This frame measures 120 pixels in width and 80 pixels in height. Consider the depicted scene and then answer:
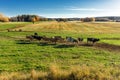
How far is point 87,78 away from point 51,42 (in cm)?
2845

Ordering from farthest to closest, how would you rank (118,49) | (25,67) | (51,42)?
1. (51,42)
2. (118,49)
3. (25,67)

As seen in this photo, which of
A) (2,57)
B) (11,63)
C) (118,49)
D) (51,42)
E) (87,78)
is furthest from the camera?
(51,42)

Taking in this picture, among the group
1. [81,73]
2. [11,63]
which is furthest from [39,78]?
[11,63]

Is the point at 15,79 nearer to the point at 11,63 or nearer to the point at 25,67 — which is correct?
the point at 25,67

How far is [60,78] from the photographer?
474 inches

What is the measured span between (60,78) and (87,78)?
1.43 meters

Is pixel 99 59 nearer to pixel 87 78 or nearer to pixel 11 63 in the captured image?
pixel 11 63

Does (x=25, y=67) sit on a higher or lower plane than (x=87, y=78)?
lower

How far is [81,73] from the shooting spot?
39.5 feet

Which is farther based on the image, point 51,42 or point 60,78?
point 51,42

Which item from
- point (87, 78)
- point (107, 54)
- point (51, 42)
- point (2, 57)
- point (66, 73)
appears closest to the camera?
point (87, 78)

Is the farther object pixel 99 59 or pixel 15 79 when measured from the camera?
pixel 99 59

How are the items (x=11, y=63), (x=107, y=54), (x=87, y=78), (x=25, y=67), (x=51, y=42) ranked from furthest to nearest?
(x=51, y=42), (x=107, y=54), (x=11, y=63), (x=25, y=67), (x=87, y=78)

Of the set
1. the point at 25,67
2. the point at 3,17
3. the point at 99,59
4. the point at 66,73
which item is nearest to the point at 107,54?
the point at 99,59
